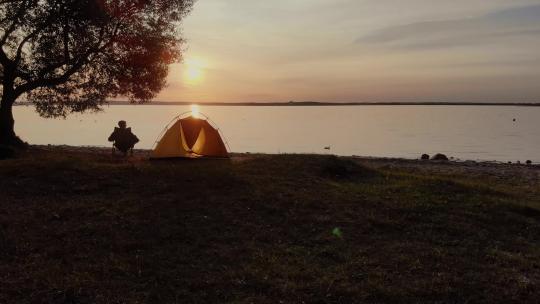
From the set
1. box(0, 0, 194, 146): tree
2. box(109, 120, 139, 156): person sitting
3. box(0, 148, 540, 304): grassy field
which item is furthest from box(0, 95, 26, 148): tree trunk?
box(0, 148, 540, 304): grassy field

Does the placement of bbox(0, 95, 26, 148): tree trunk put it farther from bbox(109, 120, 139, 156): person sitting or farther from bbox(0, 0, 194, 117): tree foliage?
bbox(109, 120, 139, 156): person sitting

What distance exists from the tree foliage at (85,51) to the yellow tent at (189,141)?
5.44m

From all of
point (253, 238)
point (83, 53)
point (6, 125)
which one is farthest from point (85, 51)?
point (253, 238)

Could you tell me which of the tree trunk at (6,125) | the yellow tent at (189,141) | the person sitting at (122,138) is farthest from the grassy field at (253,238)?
the tree trunk at (6,125)

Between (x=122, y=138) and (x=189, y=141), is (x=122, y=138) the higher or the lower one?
the higher one

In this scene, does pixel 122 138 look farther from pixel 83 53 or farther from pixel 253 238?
pixel 253 238

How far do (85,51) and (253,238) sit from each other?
17026mm

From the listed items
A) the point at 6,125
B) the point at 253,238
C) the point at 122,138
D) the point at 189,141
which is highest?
the point at 6,125

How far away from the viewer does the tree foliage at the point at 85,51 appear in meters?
22.5

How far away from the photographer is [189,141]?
22688 millimetres

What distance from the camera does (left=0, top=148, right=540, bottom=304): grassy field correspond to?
8.62 m

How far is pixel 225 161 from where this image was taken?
20906 millimetres

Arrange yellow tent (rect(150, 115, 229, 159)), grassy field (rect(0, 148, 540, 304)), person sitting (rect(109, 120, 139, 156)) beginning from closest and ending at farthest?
grassy field (rect(0, 148, 540, 304)) < yellow tent (rect(150, 115, 229, 159)) < person sitting (rect(109, 120, 139, 156))

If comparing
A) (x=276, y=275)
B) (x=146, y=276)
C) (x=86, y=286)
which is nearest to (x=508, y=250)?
(x=276, y=275)
